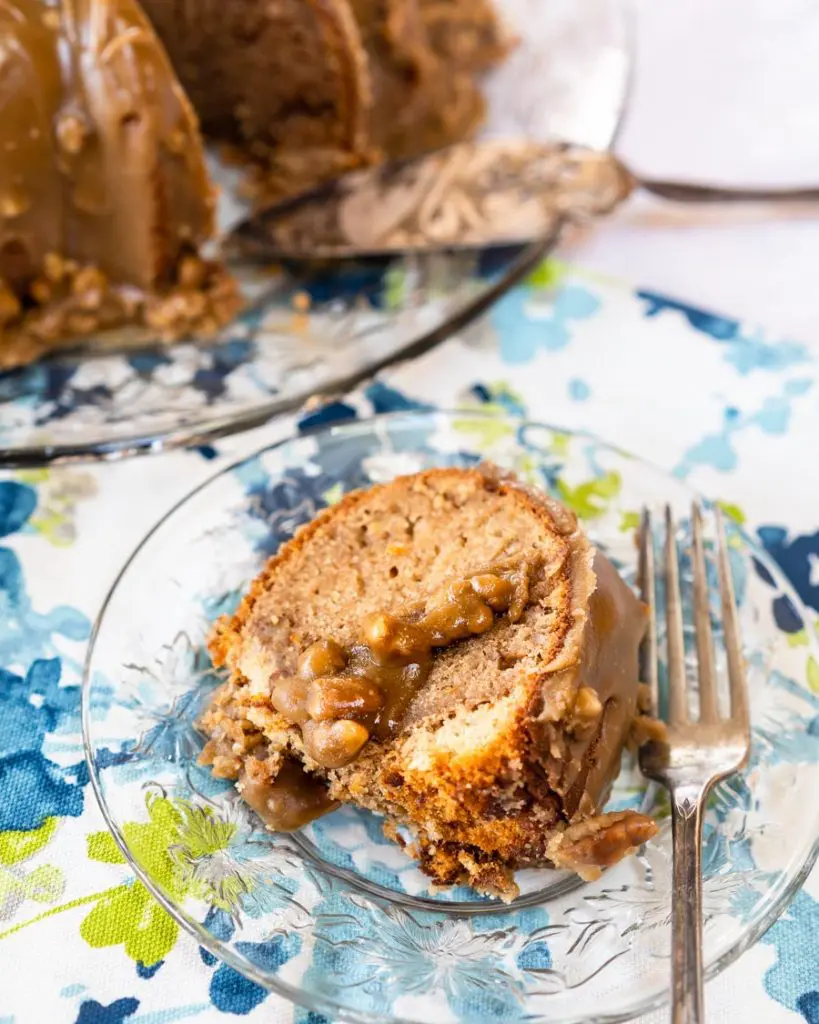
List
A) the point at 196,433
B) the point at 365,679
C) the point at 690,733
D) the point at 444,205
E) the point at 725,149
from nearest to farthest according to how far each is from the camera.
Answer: the point at 365,679, the point at 690,733, the point at 196,433, the point at 444,205, the point at 725,149

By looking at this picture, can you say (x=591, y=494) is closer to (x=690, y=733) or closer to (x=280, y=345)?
(x=690, y=733)

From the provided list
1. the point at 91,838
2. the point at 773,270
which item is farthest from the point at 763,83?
the point at 91,838

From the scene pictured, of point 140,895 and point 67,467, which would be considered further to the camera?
point 67,467

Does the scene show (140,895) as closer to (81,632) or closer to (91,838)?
(91,838)

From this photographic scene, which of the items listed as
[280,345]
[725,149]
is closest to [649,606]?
[280,345]

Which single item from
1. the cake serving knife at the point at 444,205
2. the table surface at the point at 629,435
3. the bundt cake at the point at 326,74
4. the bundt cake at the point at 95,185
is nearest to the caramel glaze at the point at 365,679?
the table surface at the point at 629,435

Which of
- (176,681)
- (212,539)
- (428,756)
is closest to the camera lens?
(428,756)
